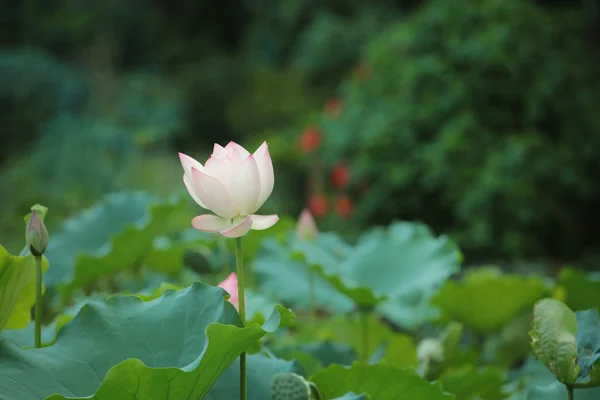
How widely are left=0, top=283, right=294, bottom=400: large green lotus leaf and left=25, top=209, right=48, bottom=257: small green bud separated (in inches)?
2.4

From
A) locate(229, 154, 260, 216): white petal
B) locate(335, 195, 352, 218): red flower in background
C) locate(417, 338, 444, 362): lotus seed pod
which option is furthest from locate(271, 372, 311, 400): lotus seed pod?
locate(335, 195, 352, 218): red flower in background

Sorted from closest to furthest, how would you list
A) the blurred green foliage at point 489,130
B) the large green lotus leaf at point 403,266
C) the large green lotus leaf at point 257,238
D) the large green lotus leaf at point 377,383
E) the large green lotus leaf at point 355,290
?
1. the large green lotus leaf at point 377,383
2. the large green lotus leaf at point 355,290
3. the large green lotus leaf at point 403,266
4. the large green lotus leaf at point 257,238
5. the blurred green foliage at point 489,130

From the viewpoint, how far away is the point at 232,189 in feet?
1.60

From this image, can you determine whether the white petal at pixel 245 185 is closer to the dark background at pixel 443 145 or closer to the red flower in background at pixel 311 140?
the dark background at pixel 443 145

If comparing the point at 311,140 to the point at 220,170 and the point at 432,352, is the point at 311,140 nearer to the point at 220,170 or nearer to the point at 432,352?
the point at 432,352

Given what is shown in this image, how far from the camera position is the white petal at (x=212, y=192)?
0.48m

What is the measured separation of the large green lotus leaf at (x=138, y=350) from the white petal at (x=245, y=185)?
8 centimetres

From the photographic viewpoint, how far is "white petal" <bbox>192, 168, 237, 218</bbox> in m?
0.48

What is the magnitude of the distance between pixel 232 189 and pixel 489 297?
0.63m

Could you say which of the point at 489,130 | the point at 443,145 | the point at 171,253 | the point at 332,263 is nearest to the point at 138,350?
the point at 171,253

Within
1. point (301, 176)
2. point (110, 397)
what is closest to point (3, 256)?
point (110, 397)

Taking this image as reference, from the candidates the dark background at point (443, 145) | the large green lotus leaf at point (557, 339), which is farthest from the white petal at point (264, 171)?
the dark background at point (443, 145)

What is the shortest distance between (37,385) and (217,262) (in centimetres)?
53

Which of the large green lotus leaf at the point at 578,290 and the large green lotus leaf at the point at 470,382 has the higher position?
the large green lotus leaf at the point at 578,290
